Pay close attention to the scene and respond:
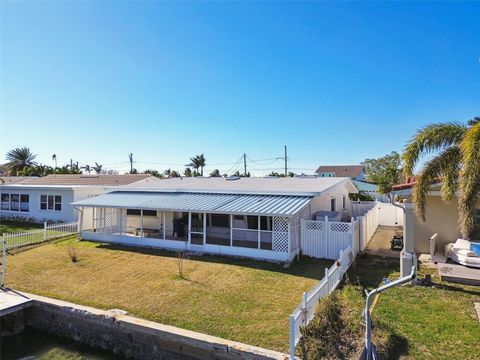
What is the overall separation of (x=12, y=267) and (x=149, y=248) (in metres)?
6.01

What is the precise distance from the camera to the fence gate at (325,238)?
13945 millimetres

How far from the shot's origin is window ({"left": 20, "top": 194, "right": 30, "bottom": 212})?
28156 millimetres

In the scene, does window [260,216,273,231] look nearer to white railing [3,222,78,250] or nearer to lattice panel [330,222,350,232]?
lattice panel [330,222,350,232]

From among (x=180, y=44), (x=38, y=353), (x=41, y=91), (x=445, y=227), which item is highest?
(x=180, y=44)

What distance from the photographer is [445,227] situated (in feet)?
46.6

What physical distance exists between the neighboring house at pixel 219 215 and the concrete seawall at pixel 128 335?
730 cm

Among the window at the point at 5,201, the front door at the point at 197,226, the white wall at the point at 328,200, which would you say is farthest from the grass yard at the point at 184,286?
the window at the point at 5,201

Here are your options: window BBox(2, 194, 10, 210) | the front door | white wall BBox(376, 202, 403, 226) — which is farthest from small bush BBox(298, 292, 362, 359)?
window BBox(2, 194, 10, 210)

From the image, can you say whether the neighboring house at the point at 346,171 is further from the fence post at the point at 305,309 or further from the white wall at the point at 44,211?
the fence post at the point at 305,309

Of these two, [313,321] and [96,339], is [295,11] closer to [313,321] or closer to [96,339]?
[313,321]

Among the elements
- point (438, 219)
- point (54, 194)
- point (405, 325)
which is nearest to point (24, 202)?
point (54, 194)

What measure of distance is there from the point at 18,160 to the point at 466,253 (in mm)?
67793

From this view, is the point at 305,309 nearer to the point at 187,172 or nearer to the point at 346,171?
the point at 346,171

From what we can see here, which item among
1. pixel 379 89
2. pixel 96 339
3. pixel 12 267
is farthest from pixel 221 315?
pixel 379 89
